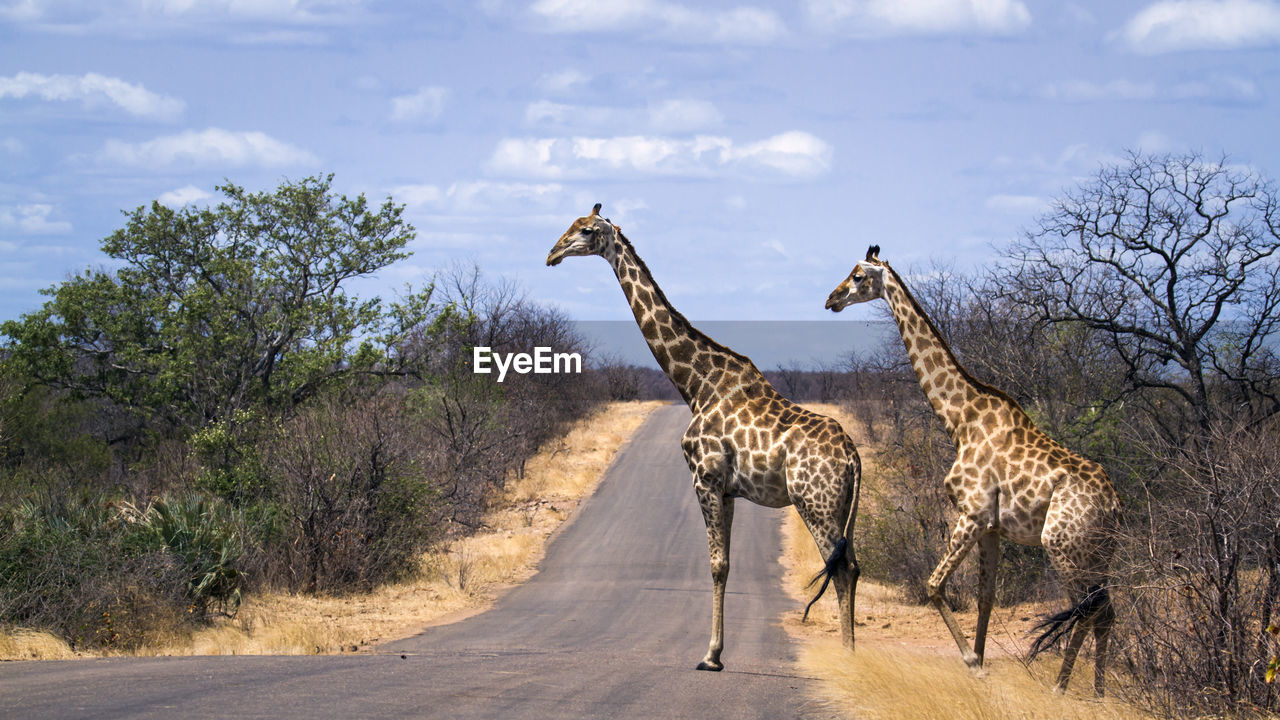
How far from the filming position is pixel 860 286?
39.2 feet

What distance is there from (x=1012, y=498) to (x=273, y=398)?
95.6ft

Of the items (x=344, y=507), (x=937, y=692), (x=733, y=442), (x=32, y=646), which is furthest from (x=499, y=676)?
(x=344, y=507)

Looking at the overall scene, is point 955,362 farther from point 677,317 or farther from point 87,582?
point 87,582

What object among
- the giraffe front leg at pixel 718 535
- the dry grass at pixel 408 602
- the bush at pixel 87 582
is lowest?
the dry grass at pixel 408 602

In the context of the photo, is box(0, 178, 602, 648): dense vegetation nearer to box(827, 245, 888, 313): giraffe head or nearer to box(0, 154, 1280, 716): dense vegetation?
box(0, 154, 1280, 716): dense vegetation

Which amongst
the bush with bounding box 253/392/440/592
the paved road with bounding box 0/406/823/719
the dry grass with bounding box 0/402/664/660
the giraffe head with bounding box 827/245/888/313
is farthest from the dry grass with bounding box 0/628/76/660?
the giraffe head with bounding box 827/245/888/313

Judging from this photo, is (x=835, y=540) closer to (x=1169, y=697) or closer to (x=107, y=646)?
(x=1169, y=697)

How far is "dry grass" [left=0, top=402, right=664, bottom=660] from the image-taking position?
15.0 metres

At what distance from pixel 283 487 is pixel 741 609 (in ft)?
29.5

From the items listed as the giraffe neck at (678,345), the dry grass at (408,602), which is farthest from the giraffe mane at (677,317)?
the dry grass at (408,602)

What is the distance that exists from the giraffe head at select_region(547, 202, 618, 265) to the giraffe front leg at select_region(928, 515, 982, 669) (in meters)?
4.60

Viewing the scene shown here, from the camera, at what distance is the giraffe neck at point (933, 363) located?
448 inches

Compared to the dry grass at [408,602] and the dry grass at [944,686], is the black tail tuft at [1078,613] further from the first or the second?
the dry grass at [408,602]

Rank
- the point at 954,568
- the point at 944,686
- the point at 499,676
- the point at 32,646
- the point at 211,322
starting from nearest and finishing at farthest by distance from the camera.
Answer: the point at 944,686, the point at 499,676, the point at 954,568, the point at 32,646, the point at 211,322
